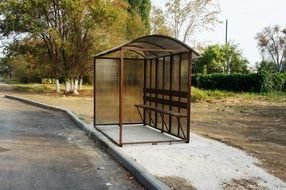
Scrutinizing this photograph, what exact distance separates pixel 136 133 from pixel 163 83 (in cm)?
160

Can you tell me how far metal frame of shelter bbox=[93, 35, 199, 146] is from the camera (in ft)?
33.4

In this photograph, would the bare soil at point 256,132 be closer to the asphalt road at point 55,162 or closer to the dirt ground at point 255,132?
the dirt ground at point 255,132

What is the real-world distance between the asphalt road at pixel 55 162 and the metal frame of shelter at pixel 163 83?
0.91 metres

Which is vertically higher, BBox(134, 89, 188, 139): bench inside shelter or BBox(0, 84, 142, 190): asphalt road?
BBox(134, 89, 188, 139): bench inside shelter

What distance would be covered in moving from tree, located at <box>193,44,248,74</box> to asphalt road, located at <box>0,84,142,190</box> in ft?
169

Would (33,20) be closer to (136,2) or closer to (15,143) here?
(15,143)

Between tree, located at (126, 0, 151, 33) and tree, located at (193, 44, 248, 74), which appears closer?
tree, located at (126, 0, 151, 33)

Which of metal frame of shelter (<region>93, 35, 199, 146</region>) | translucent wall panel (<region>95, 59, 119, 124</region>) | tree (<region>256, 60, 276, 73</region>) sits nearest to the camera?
metal frame of shelter (<region>93, 35, 199, 146</region>)

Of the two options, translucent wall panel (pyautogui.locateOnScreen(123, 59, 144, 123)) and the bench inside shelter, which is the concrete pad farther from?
translucent wall panel (pyautogui.locateOnScreen(123, 59, 144, 123))

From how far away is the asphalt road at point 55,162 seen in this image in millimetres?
6805

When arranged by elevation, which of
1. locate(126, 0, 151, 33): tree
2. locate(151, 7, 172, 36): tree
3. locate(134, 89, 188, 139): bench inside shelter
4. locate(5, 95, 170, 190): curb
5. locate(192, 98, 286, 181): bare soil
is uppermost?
locate(126, 0, 151, 33): tree

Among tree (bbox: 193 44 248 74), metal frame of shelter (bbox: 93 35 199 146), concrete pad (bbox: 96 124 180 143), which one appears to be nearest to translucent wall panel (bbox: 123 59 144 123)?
metal frame of shelter (bbox: 93 35 199 146)

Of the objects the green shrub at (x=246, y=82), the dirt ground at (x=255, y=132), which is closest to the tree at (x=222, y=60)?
the green shrub at (x=246, y=82)

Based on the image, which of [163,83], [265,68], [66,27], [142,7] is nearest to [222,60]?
[142,7]
